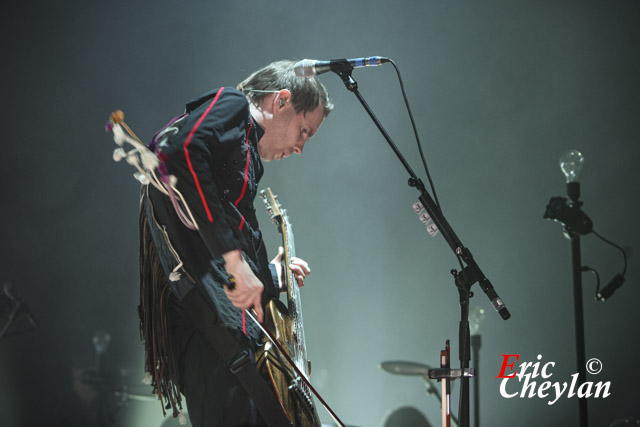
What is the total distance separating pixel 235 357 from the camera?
4.91 ft

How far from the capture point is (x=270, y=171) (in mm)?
3854

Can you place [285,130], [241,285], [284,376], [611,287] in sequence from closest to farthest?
[241,285] → [284,376] → [285,130] → [611,287]

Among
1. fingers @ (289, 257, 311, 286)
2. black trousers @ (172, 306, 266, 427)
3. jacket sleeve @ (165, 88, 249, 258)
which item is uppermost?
jacket sleeve @ (165, 88, 249, 258)

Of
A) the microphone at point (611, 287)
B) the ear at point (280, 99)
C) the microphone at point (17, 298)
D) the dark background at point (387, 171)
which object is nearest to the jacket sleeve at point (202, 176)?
the ear at point (280, 99)

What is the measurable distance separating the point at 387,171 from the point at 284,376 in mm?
2554

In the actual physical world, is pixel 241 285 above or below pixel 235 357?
above

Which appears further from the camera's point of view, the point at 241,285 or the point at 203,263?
the point at 203,263

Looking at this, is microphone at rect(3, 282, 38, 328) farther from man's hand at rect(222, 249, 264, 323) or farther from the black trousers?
man's hand at rect(222, 249, 264, 323)

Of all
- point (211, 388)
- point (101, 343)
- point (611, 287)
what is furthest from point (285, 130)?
point (611, 287)

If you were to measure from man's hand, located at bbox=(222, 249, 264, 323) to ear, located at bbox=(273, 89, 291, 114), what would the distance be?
0.69 m

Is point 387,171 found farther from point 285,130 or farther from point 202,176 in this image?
point 202,176

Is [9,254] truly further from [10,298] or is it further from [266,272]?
[266,272]

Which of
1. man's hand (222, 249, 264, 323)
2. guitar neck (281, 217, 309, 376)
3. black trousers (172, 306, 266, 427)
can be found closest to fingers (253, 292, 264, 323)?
man's hand (222, 249, 264, 323)

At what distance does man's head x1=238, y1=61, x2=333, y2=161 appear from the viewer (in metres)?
1.93
